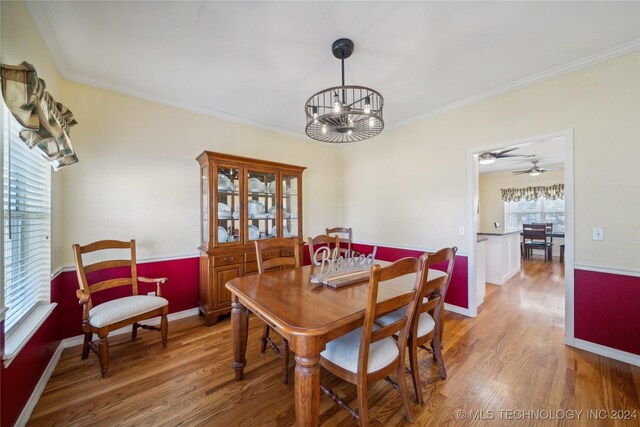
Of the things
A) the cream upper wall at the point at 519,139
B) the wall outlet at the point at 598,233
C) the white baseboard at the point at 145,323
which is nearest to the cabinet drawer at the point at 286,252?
the white baseboard at the point at 145,323

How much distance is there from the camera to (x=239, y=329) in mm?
1769

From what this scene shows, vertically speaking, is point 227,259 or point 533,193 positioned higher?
point 533,193

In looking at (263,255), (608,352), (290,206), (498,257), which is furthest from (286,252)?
(498,257)

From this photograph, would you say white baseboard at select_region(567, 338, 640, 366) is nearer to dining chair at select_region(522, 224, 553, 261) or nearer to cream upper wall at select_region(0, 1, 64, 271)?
cream upper wall at select_region(0, 1, 64, 271)

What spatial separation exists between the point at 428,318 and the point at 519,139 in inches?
83.4

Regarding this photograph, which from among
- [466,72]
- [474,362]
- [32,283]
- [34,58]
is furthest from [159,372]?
[466,72]

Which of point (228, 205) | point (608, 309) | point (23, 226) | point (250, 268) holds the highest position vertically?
point (228, 205)

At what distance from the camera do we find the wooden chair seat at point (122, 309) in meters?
1.88

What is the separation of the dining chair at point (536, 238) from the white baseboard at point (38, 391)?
27.6ft

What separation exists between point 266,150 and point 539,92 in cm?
323

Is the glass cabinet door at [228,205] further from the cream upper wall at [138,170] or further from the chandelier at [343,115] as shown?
the chandelier at [343,115]

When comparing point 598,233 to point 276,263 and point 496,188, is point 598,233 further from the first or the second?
point 496,188

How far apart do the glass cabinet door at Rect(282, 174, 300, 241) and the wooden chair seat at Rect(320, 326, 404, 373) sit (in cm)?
205

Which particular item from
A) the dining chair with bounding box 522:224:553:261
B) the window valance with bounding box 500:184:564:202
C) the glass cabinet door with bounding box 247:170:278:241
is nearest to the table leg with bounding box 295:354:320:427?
the glass cabinet door with bounding box 247:170:278:241
